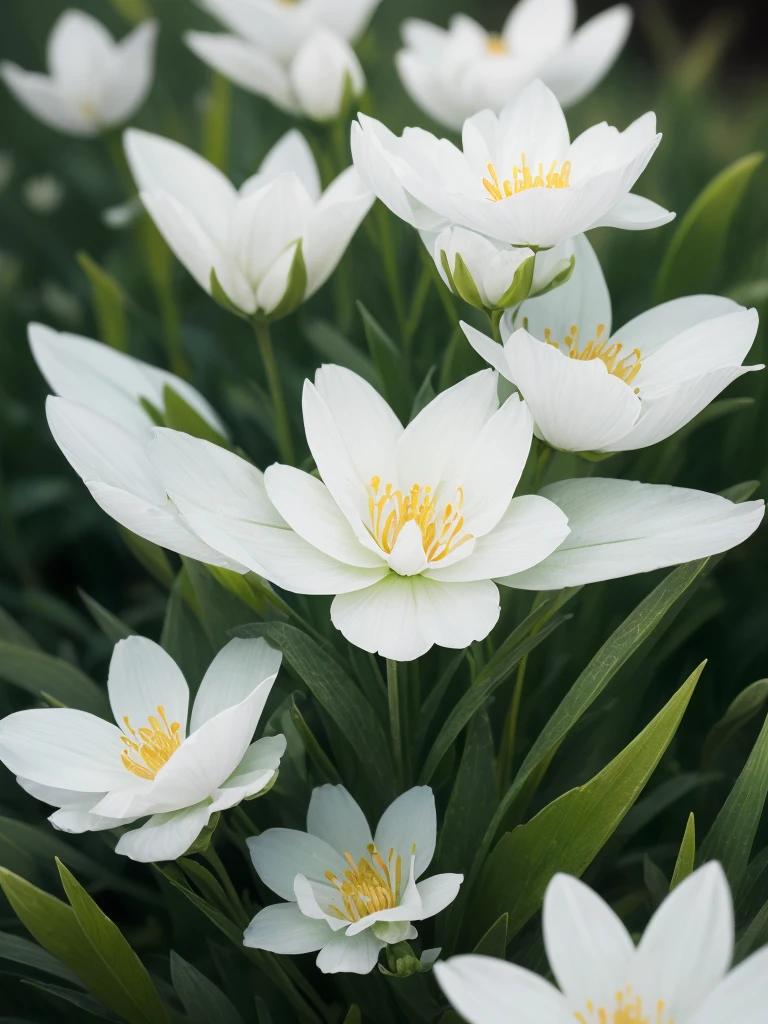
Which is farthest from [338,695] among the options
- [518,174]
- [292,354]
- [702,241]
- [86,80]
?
[86,80]

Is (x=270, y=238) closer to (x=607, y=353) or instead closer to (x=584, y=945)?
(x=607, y=353)

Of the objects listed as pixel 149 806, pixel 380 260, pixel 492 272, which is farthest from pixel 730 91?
pixel 149 806

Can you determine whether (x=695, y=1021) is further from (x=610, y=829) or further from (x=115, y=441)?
(x=115, y=441)

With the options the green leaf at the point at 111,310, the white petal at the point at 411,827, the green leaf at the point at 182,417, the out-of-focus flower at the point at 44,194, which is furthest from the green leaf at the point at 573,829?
the out-of-focus flower at the point at 44,194

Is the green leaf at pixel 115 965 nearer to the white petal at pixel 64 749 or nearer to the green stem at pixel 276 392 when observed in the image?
the white petal at pixel 64 749

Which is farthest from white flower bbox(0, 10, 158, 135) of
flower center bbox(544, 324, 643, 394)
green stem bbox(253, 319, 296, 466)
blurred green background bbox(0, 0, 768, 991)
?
flower center bbox(544, 324, 643, 394)

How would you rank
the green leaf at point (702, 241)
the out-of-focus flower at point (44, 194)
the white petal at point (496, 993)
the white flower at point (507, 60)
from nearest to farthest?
1. the white petal at point (496, 993)
2. the green leaf at point (702, 241)
3. the white flower at point (507, 60)
4. the out-of-focus flower at point (44, 194)
